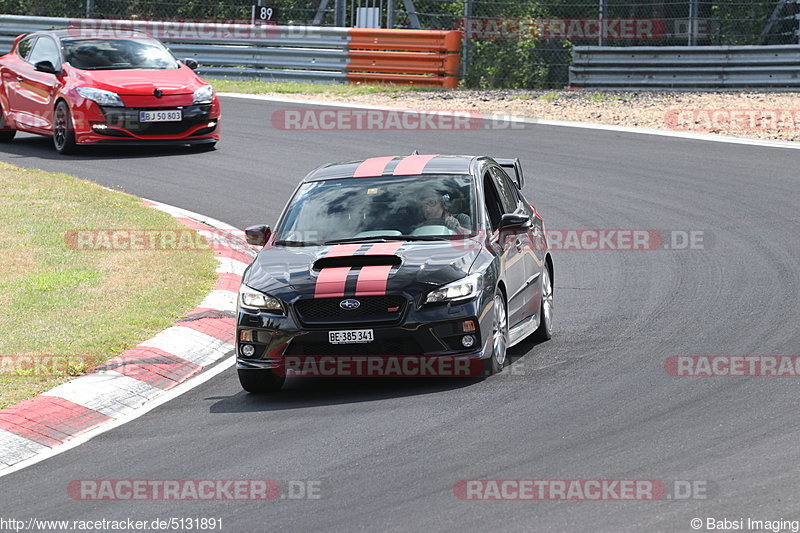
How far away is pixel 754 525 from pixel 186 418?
3.91m

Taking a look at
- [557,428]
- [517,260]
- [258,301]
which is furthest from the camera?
[517,260]

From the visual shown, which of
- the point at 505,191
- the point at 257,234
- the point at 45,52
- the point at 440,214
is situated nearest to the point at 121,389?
the point at 257,234

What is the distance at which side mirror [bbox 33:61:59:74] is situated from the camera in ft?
65.2

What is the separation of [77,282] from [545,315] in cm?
437

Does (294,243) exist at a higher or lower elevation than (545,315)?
higher

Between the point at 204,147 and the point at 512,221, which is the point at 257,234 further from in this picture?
the point at 204,147

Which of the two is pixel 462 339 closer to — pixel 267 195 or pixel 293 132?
pixel 267 195

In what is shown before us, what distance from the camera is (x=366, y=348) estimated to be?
8562 mm

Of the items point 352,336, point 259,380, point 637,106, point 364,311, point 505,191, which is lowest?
point 259,380

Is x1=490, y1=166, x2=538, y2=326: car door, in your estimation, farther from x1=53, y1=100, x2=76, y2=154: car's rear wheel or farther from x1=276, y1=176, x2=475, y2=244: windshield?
x1=53, y1=100, x2=76, y2=154: car's rear wheel

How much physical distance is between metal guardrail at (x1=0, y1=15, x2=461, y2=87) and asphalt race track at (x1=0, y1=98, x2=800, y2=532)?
526 inches

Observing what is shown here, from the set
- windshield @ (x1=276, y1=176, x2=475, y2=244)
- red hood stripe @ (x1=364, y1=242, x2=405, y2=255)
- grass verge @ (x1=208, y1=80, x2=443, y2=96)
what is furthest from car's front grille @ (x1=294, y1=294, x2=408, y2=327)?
grass verge @ (x1=208, y1=80, x2=443, y2=96)

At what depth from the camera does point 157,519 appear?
635 cm

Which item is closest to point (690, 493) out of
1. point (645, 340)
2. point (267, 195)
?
point (645, 340)
